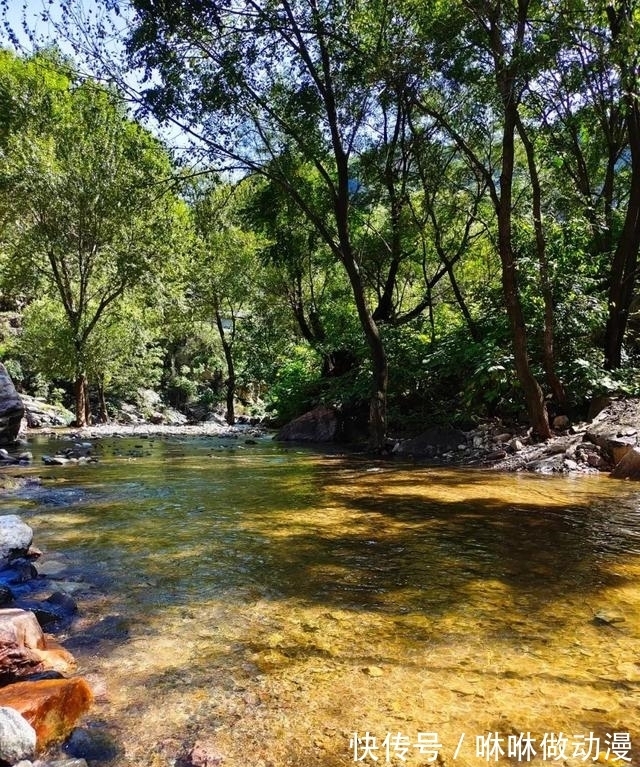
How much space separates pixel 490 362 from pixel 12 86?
21294 millimetres

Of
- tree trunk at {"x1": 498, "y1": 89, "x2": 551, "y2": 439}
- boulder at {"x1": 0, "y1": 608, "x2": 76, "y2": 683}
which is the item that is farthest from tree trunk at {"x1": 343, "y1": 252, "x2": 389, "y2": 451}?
boulder at {"x1": 0, "y1": 608, "x2": 76, "y2": 683}

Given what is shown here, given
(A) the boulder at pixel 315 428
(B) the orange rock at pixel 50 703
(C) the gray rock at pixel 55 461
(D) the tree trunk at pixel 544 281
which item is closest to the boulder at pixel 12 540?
(B) the orange rock at pixel 50 703

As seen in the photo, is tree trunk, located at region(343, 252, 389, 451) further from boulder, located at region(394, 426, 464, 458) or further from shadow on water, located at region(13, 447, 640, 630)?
shadow on water, located at region(13, 447, 640, 630)

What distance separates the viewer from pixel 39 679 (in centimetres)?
257

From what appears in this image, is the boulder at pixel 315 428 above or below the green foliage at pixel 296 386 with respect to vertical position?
below

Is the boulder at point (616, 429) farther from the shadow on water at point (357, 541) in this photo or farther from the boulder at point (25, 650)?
the boulder at point (25, 650)

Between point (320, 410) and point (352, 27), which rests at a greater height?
point (352, 27)

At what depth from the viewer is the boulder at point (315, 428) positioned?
17.8m

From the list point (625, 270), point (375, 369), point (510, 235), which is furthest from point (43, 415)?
point (625, 270)

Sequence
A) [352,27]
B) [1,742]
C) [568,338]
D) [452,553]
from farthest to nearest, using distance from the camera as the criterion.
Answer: [352,27] < [568,338] < [452,553] < [1,742]

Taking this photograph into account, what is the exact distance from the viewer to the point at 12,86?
2116 cm

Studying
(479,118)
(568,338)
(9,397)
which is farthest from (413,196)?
(9,397)

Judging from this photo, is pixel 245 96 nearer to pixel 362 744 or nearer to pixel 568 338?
pixel 568 338

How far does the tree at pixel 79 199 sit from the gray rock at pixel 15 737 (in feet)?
63.6
